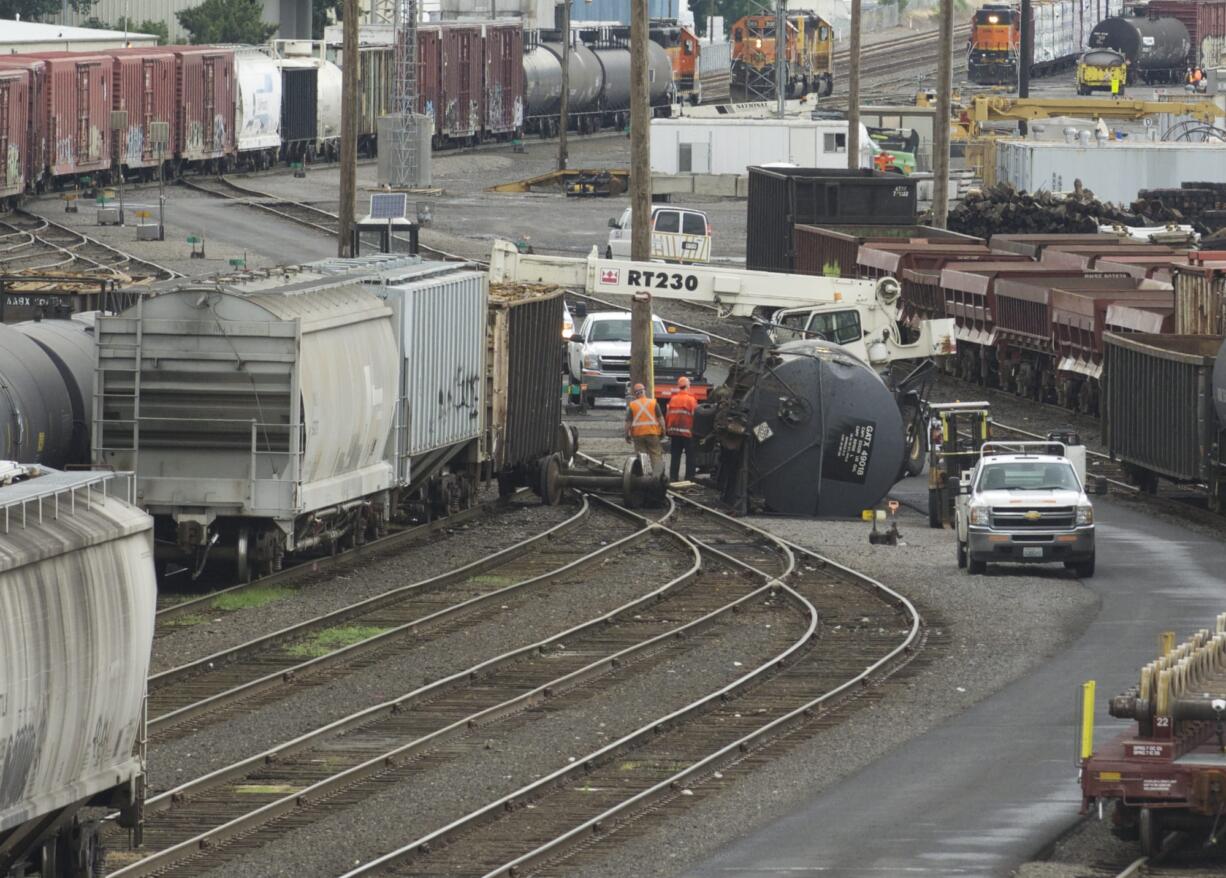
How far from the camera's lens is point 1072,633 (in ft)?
79.6

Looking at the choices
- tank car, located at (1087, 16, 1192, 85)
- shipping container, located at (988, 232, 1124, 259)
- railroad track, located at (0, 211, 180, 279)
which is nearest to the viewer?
railroad track, located at (0, 211, 180, 279)

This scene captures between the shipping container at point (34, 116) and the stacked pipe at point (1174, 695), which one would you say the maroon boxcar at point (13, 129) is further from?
the stacked pipe at point (1174, 695)

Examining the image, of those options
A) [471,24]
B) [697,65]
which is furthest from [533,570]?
[697,65]

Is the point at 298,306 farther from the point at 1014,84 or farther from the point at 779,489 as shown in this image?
the point at 1014,84

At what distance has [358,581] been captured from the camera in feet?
86.9

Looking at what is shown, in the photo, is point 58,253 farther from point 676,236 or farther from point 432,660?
point 432,660

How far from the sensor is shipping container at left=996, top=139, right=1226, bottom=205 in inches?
3086

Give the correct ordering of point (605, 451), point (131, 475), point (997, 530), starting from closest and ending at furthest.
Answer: point (131, 475) < point (997, 530) < point (605, 451)

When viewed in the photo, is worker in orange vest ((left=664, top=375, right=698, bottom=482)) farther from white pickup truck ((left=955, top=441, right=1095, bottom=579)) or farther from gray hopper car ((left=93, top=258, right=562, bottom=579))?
white pickup truck ((left=955, top=441, right=1095, bottom=579))

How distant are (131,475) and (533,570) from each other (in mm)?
13076

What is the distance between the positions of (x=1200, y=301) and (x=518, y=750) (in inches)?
878

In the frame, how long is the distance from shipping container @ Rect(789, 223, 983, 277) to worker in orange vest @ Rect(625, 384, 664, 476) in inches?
766

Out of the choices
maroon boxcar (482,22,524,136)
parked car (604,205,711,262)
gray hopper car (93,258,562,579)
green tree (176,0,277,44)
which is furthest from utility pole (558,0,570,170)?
gray hopper car (93,258,562,579)

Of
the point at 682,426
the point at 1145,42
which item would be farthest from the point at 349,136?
the point at 1145,42
